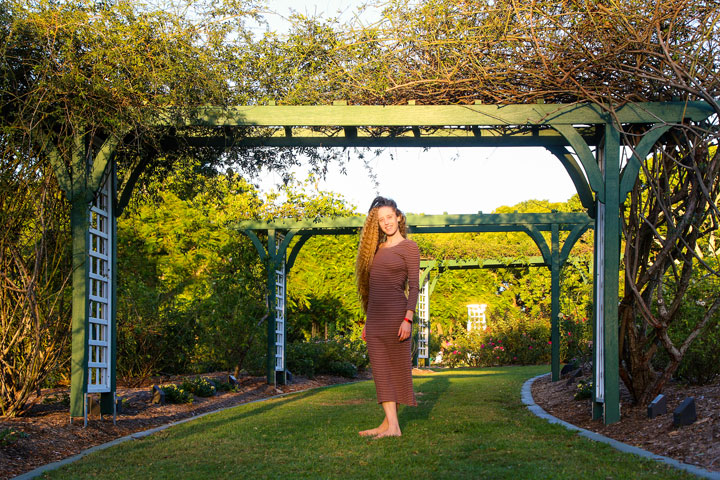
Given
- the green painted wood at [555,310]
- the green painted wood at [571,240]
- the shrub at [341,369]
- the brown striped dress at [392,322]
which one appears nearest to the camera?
the brown striped dress at [392,322]

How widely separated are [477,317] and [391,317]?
1688 centimetres

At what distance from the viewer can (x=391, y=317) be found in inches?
217

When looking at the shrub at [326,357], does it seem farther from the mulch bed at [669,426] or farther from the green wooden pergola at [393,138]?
the green wooden pergola at [393,138]

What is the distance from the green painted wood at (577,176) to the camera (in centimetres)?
671

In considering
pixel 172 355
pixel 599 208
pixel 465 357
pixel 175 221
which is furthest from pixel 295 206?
pixel 465 357

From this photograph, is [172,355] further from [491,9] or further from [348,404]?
[491,9]

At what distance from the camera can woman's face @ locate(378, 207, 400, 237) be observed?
225 inches

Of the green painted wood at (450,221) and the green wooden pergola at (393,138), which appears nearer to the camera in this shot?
the green wooden pergola at (393,138)

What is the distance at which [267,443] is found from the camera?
17.6 feet

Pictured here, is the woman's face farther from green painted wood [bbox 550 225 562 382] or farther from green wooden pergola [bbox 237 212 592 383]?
green painted wood [bbox 550 225 562 382]

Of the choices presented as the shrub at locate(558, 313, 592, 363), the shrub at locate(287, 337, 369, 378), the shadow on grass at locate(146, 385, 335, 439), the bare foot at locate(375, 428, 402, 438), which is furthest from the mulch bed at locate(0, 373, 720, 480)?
the shrub at locate(287, 337, 369, 378)

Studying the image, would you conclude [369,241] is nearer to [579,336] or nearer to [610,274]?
[610,274]

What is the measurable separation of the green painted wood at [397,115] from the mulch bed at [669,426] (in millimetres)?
2336

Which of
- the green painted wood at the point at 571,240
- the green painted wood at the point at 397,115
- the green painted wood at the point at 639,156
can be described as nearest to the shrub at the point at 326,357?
the green painted wood at the point at 571,240
